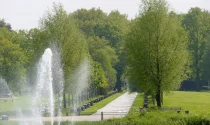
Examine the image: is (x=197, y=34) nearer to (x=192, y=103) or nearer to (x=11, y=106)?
(x=192, y=103)

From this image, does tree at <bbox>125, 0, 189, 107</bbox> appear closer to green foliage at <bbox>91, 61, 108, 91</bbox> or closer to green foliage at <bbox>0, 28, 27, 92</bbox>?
green foliage at <bbox>91, 61, 108, 91</bbox>

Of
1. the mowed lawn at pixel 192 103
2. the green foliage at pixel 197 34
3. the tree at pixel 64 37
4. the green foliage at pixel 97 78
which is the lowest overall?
the mowed lawn at pixel 192 103

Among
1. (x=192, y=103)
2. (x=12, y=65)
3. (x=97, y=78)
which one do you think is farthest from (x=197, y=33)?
(x=12, y=65)

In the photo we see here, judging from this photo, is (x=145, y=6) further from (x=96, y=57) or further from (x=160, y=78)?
(x=96, y=57)

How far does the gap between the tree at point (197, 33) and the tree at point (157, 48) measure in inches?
1837

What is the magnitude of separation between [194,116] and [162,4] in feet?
43.5

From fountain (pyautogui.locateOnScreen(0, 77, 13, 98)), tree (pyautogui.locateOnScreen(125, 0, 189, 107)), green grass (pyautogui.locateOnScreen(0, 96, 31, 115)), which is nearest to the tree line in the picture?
tree (pyautogui.locateOnScreen(125, 0, 189, 107))

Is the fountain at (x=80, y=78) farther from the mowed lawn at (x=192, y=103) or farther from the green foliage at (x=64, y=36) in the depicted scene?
the mowed lawn at (x=192, y=103)

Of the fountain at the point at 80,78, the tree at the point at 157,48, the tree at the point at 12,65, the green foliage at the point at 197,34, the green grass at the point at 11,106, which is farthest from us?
the green foliage at the point at 197,34

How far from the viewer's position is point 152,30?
33344 mm

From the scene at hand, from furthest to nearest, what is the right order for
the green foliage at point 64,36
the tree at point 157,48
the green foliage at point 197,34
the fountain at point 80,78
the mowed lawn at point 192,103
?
1. the green foliage at point 197,34
2. the fountain at point 80,78
3. the green foliage at point 64,36
4. the tree at point 157,48
5. the mowed lawn at point 192,103

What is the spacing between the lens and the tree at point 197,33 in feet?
266

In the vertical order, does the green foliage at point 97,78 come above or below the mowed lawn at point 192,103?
above

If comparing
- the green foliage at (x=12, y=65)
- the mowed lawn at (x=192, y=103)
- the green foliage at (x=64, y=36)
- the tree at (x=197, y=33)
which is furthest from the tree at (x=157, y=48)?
the tree at (x=197, y=33)
